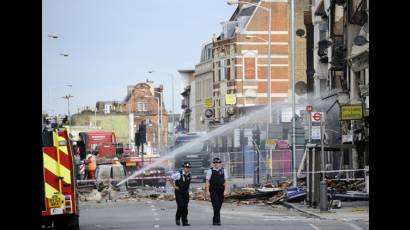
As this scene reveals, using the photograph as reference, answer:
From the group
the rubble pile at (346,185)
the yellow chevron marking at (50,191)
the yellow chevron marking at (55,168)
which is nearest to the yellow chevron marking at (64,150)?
the yellow chevron marking at (55,168)

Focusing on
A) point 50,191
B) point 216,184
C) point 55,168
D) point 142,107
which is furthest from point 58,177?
point 142,107

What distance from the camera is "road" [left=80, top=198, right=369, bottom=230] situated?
79.1 feet

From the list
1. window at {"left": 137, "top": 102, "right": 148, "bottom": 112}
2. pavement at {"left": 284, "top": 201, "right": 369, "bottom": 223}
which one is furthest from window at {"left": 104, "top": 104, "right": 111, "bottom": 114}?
pavement at {"left": 284, "top": 201, "right": 369, "bottom": 223}

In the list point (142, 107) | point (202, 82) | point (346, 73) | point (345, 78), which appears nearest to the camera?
point (346, 73)

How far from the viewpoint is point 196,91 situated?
11138 cm

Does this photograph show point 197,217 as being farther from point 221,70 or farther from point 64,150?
point 221,70

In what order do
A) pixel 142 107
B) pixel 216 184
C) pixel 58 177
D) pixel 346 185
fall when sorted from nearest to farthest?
pixel 58 177
pixel 216 184
pixel 346 185
pixel 142 107

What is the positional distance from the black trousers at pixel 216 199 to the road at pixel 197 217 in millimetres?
238

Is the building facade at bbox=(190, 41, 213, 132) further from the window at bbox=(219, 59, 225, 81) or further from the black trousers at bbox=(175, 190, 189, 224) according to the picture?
the black trousers at bbox=(175, 190, 189, 224)

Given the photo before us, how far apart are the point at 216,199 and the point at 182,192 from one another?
32.2 inches

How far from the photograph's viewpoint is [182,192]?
79.1 ft
